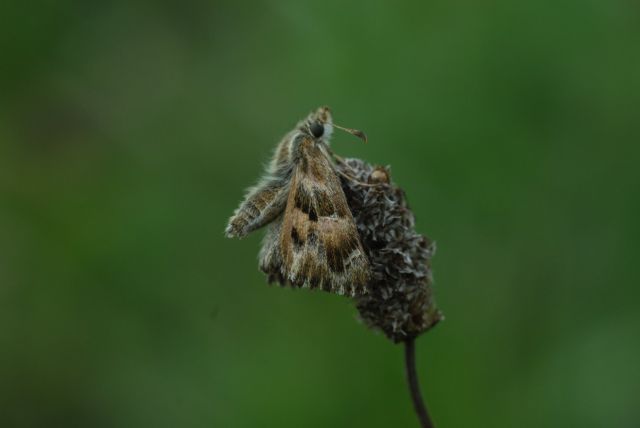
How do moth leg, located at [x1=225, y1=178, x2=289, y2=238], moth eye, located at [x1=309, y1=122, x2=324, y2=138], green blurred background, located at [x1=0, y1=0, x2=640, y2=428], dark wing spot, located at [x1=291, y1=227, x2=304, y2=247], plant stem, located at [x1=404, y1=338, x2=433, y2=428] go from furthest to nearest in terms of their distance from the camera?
green blurred background, located at [x1=0, y1=0, x2=640, y2=428] → moth eye, located at [x1=309, y1=122, x2=324, y2=138] → moth leg, located at [x1=225, y1=178, x2=289, y2=238] → dark wing spot, located at [x1=291, y1=227, x2=304, y2=247] → plant stem, located at [x1=404, y1=338, x2=433, y2=428]

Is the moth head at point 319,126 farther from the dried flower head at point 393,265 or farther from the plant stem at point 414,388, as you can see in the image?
the plant stem at point 414,388

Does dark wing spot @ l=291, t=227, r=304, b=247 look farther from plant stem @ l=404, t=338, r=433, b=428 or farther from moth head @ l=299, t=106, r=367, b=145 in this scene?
plant stem @ l=404, t=338, r=433, b=428

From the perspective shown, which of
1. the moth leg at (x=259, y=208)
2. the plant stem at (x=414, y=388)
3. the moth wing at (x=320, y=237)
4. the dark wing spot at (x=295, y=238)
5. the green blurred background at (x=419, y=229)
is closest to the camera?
the plant stem at (x=414, y=388)

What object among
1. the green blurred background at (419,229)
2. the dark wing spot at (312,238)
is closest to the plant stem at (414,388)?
the dark wing spot at (312,238)

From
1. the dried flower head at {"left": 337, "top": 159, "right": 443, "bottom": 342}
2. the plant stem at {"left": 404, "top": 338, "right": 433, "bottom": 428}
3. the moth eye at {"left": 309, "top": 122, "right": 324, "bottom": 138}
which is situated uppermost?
the moth eye at {"left": 309, "top": 122, "right": 324, "bottom": 138}

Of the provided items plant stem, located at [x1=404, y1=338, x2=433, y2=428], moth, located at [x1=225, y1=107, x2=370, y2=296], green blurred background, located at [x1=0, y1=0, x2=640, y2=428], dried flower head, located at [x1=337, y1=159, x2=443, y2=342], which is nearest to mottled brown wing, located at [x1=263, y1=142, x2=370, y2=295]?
moth, located at [x1=225, y1=107, x2=370, y2=296]

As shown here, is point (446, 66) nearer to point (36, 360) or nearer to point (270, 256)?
point (270, 256)

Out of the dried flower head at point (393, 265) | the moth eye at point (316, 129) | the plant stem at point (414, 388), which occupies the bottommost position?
the plant stem at point (414, 388)
